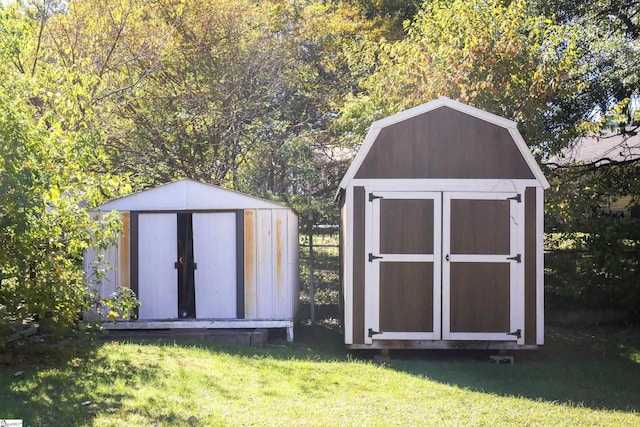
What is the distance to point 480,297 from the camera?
27.4 ft

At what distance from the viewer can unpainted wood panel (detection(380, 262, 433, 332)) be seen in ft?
27.5

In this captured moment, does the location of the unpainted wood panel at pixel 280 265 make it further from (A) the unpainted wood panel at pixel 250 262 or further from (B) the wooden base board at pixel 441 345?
(B) the wooden base board at pixel 441 345

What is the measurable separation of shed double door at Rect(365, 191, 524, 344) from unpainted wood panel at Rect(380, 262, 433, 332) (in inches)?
0.5

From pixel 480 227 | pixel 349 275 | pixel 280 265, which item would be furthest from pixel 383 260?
pixel 280 265

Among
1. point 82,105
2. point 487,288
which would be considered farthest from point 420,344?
point 82,105

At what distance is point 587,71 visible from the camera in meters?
10.8

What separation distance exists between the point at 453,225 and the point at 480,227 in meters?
0.34

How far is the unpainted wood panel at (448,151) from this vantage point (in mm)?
8359

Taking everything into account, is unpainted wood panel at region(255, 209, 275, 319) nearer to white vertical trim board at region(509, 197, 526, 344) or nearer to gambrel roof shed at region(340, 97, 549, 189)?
gambrel roof shed at region(340, 97, 549, 189)

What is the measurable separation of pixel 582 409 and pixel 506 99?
5308mm

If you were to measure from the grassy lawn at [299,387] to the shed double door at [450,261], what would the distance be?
50 cm

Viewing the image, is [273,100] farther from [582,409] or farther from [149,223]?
[582,409]

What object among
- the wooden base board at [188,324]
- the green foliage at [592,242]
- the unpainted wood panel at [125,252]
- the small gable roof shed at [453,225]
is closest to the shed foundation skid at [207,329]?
the wooden base board at [188,324]

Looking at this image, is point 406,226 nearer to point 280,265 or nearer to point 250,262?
point 280,265
